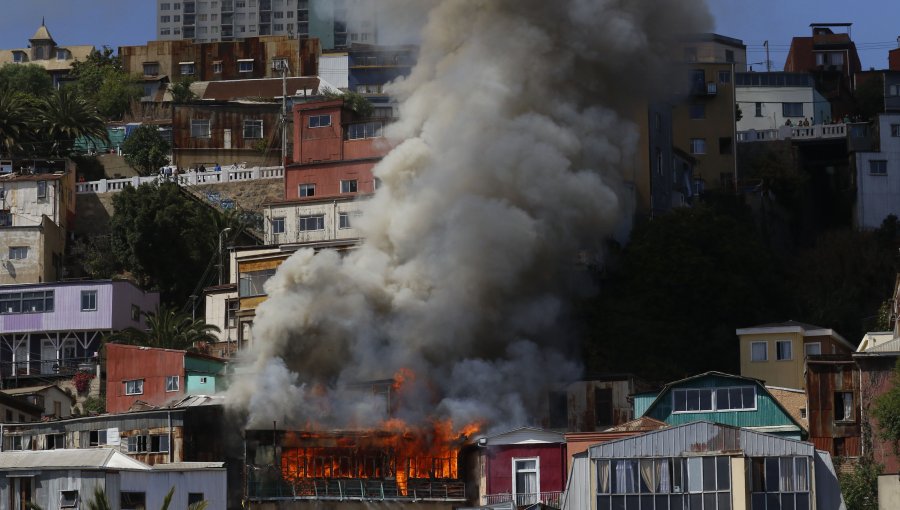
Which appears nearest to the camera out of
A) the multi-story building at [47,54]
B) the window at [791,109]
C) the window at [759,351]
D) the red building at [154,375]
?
the window at [759,351]

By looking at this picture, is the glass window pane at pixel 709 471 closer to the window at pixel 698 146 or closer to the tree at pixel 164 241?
the tree at pixel 164 241

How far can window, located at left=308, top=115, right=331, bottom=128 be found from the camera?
89.7 metres

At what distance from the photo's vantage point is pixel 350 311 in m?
72.1

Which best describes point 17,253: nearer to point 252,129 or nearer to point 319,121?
point 319,121

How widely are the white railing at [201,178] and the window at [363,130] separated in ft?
21.1

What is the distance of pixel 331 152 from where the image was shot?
8875cm

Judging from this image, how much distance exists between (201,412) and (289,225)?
19834 millimetres

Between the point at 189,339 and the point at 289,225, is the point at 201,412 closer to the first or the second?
the point at 189,339

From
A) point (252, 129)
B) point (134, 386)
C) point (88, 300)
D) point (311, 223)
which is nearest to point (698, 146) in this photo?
point (311, 223)

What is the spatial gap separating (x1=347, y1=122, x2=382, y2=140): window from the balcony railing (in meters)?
33.6

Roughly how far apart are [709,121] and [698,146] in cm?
150

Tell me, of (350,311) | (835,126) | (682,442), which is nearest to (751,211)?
(835,126)

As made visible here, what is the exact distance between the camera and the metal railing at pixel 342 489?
61375 millimetres

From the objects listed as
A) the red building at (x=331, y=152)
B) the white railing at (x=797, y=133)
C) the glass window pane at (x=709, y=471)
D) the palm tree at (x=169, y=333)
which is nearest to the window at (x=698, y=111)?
the white railing at (x=797, y=133)
